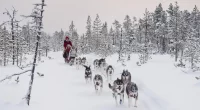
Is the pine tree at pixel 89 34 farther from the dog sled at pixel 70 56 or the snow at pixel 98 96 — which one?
the snow at pixel 98 96

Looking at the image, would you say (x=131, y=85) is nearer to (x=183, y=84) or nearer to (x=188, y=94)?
(x=188, y=94)

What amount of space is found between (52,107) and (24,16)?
5.85 metres

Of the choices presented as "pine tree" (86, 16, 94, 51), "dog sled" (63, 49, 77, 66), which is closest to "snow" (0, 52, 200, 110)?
"dog sled" (63, 49, 77, 66)

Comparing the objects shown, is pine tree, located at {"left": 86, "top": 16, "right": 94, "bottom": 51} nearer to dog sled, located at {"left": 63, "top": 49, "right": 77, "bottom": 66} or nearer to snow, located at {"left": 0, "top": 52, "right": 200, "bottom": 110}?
dog sled, located at {"left": 63, "top": 49, "right": 77, "bottom": 66}

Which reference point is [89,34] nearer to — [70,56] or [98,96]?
[70,56]

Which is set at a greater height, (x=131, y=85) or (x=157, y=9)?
(x=157, y=9)

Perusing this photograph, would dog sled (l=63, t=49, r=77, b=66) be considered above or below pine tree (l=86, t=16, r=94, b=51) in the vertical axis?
below

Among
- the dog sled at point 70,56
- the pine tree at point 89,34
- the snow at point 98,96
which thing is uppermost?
the pine tree at point 89,34

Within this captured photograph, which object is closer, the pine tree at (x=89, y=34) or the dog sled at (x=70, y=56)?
the dog sled at (x=70, y=56)

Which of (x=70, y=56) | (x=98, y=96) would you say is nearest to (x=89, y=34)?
(x=70, y=56)

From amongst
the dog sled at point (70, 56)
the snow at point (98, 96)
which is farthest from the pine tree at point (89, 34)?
the snow at point (98, 96)

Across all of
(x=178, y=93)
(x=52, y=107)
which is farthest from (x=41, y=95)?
(x=178, y=93)

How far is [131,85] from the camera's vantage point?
15.2 metres

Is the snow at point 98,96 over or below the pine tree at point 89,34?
below
